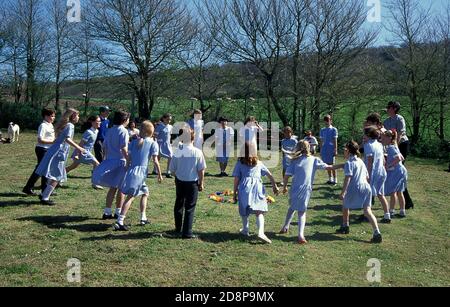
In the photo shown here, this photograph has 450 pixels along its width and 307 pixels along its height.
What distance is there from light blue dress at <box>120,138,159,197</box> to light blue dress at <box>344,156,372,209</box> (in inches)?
137

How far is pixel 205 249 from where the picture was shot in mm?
6840

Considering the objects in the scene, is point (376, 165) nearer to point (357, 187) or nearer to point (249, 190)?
point (357, 187)

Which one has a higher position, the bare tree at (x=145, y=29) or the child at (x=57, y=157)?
the bare tree at (x=145, y=29)

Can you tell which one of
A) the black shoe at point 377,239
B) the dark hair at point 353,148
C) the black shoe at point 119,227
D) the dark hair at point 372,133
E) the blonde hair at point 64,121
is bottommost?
the black shoe at point 377,239

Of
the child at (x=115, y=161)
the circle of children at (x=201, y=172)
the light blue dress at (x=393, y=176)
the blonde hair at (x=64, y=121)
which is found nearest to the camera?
the circle of children at (x=201, y=172)

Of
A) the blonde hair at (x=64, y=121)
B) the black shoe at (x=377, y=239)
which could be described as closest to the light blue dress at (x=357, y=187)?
the black shoe at (x=377, y=239)

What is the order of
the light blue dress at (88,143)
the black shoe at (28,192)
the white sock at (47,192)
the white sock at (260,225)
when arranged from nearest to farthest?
1. the white sock at (260,225)
2. the white sock at (47,192)
3. the black shoe at (28,192)
4. the light blue dress at (88,143)

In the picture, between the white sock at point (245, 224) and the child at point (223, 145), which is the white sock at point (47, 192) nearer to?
the white sock at point (245, 224)

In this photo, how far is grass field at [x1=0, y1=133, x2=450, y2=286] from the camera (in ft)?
18.7

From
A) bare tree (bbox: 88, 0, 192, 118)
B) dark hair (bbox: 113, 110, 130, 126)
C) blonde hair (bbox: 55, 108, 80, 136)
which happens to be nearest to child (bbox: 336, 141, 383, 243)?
dark hair (bbox: 113, 110, 130, 126)

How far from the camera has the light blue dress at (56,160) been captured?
9034 millimetres

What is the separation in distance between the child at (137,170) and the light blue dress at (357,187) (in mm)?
3476

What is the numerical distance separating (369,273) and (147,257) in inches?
120

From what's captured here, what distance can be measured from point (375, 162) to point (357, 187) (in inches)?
40.1
